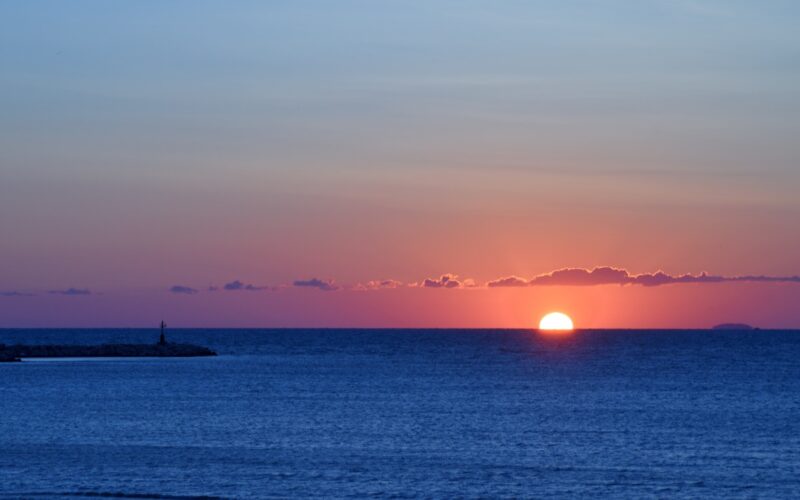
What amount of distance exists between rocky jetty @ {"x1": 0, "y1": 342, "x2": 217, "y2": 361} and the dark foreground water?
51281 mm

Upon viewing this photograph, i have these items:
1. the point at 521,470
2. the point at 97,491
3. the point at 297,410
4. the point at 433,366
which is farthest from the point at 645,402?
the point at 433,366

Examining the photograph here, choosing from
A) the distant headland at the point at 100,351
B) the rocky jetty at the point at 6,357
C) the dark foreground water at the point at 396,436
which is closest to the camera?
the dark foreground water at the point at 396,436

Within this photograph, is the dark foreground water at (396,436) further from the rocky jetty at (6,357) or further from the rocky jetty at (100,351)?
the rocky jetty at (100,351)

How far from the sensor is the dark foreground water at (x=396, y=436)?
4481cm

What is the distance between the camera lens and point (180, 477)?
45812mm

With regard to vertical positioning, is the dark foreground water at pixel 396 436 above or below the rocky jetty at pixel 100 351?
below

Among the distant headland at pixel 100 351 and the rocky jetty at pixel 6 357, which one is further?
the distant headland at pixel 100 351

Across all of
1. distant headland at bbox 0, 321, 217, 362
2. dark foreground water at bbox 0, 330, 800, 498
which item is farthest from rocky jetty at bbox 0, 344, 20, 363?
dark foreground water at bbox 0, 330, 800, 498

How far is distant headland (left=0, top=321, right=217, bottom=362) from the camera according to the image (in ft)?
547

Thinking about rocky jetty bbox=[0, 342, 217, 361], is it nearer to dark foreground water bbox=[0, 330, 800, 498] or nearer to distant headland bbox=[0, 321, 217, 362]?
distant headland bbox=[0, 321, 217, 362]

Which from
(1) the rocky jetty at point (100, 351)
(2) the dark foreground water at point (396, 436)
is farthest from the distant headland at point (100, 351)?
(2) the dark foreground water at point (396, 436)

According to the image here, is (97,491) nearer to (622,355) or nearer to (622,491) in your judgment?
(622,491)

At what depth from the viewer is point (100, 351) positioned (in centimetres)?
17438

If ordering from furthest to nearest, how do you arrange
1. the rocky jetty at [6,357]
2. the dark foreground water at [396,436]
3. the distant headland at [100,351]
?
1. the distant headland at [100,351]
2. the rocky jetty at [6,357]
3. the dark foreground water at [396,436]
